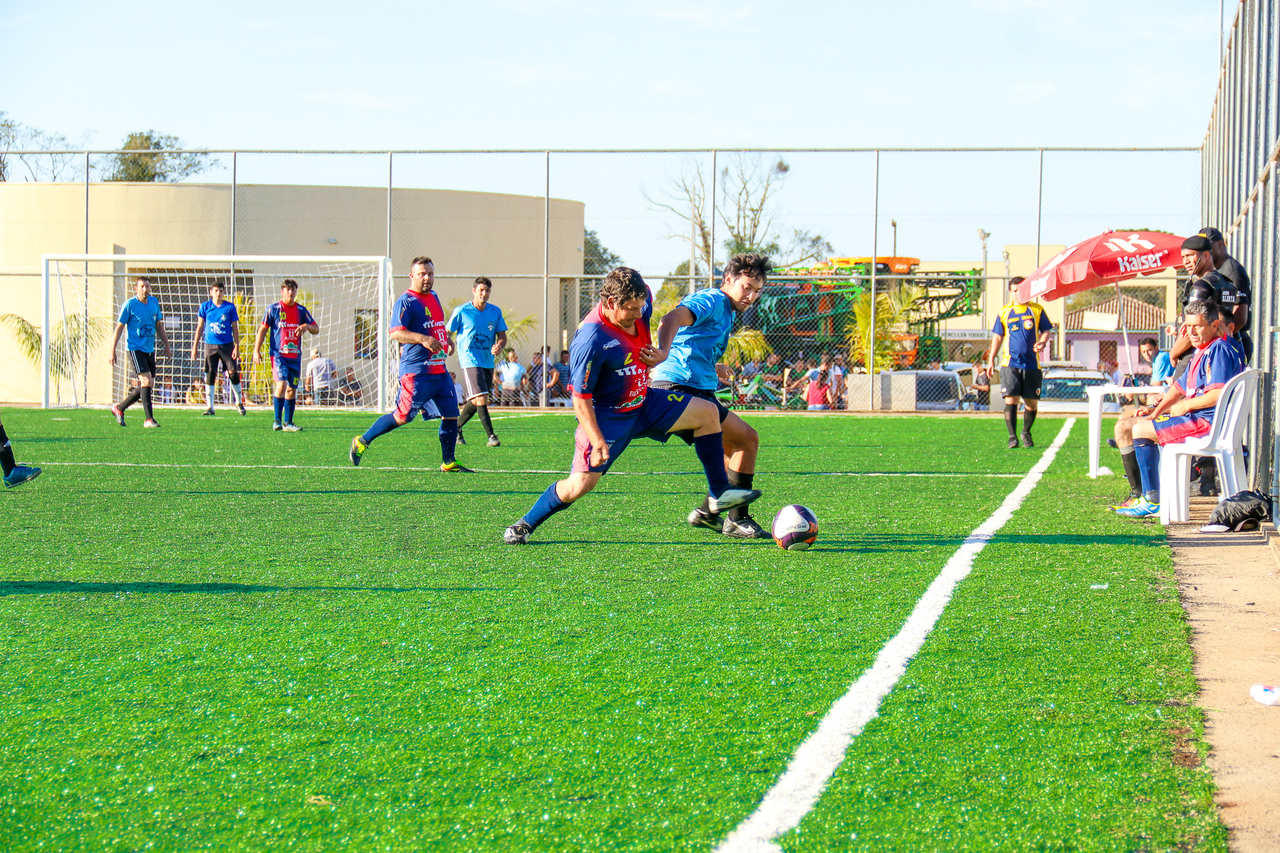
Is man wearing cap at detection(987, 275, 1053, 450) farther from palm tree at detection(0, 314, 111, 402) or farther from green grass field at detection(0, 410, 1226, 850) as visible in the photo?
palm tree at detection(0, 314, 111, 402)

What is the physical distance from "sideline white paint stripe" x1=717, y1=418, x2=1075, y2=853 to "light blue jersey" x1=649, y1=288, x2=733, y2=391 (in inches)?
83.4

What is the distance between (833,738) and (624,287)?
3.22 meters

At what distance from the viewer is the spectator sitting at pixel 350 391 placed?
82.9 ft

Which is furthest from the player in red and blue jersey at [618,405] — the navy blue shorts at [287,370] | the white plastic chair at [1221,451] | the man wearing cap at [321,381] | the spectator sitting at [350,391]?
the spectator sitting at [350,391]

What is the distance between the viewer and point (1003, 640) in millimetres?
4250

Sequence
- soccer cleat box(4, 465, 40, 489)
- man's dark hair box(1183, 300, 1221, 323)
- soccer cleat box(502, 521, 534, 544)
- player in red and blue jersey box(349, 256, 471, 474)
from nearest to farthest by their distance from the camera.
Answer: soccer cleat box(502, 521, 534, 544) → man's dark hair box(1183, 300, 1221, 323) → soccer cleat box(4, 465, 40, 489) → player in red and blue jersey box(349, 256, 471, 474)

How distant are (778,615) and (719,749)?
1655mm

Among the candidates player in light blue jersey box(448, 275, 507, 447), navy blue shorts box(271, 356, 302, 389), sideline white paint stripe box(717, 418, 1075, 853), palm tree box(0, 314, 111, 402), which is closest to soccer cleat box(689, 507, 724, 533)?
sideline white paint stripe box(717, 418, 1075, 853)

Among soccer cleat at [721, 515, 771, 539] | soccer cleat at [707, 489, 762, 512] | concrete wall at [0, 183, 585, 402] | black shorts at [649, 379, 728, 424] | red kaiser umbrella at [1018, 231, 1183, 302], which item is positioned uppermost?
concrete wall at [0, 183, 585, 402]

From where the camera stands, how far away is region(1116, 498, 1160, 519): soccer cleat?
7.60 meters

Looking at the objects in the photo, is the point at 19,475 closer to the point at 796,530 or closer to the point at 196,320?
the point at 796,530

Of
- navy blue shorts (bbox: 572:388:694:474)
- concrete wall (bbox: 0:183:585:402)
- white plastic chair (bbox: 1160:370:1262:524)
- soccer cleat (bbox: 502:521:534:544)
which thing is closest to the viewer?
navy blue shorts (bbox: 572:388:694:474)

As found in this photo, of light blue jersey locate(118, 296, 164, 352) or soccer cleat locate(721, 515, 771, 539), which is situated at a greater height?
light blue jersey locate(118, 296, 164, 352)

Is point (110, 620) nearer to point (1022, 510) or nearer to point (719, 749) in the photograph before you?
point (719, 749)
